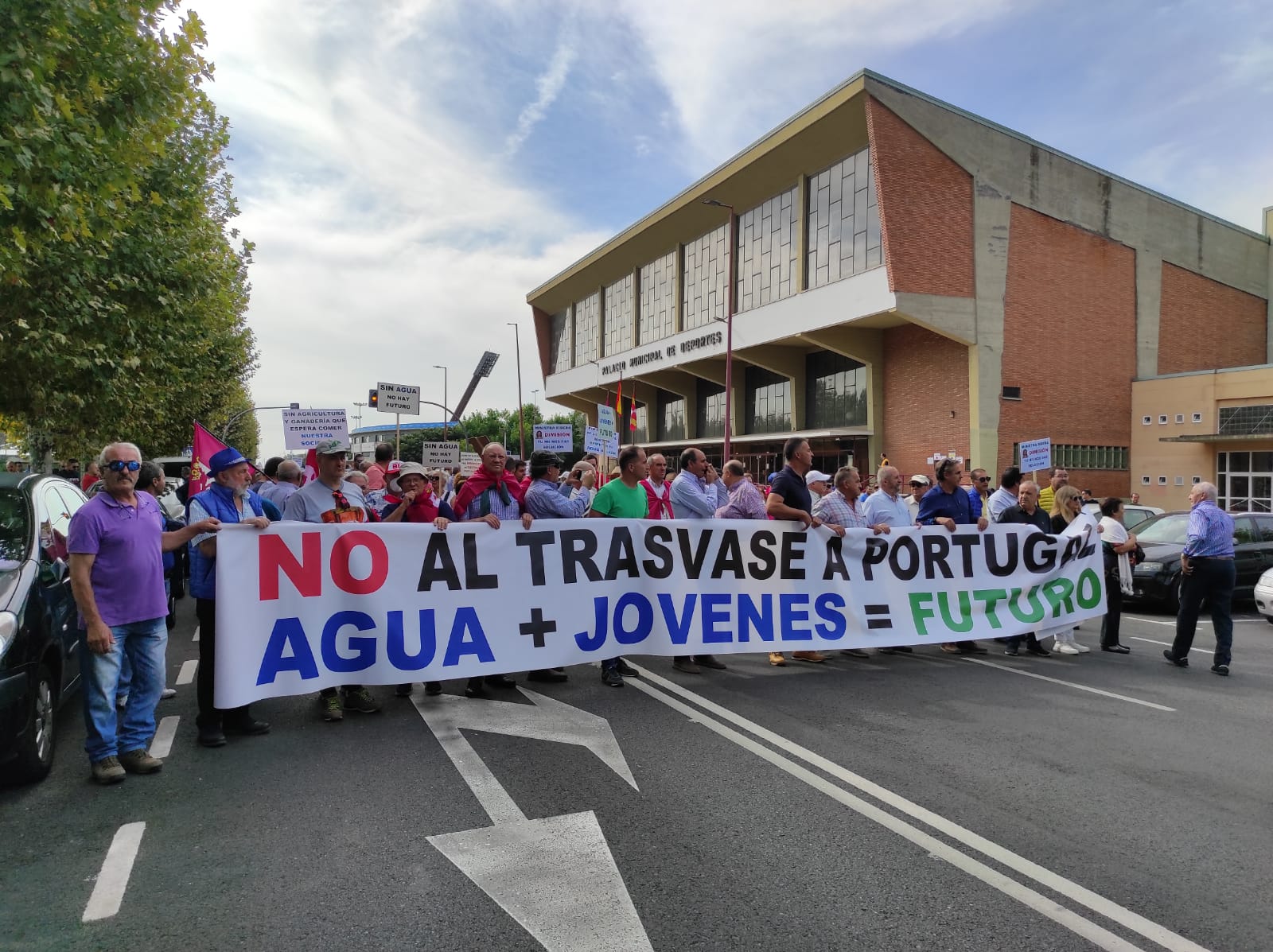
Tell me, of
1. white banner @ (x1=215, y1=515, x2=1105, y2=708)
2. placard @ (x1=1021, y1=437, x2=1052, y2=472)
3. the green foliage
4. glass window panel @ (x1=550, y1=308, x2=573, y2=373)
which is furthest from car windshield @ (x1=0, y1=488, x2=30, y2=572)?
glass window panel @ (x1=550, y1=308, x2=573, y2=373)

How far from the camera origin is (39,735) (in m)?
4.53

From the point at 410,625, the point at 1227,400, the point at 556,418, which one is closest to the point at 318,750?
the point at 410,625

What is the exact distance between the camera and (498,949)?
Answer: 2.88 metres

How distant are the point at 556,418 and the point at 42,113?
96.7 m

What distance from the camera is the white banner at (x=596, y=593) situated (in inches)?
221

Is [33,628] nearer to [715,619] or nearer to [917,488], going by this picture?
[715,619]

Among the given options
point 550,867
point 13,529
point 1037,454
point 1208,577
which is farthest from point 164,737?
point 1037,454

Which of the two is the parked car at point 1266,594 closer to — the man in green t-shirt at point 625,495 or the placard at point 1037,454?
the placard at point 1037,454

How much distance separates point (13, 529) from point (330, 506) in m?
1.85

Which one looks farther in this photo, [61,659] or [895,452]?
[895,452]

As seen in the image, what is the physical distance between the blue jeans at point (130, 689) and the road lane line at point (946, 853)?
11.1 feet

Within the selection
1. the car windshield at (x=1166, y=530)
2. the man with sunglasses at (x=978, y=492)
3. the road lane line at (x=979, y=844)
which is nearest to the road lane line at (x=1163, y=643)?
the man with sunglasses at (x=978, y=492)

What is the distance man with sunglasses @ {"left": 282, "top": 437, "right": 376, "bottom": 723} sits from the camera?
5938 mm

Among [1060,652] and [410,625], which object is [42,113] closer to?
[410,625]
